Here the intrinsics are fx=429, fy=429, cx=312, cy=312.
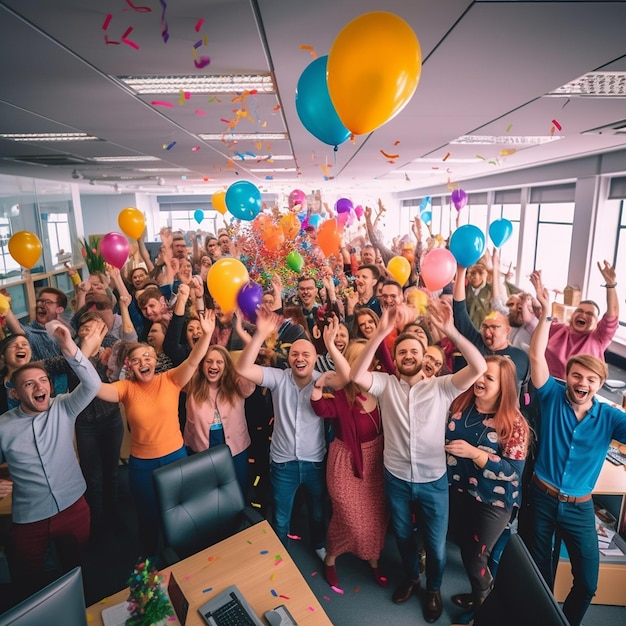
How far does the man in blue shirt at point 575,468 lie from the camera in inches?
78.0

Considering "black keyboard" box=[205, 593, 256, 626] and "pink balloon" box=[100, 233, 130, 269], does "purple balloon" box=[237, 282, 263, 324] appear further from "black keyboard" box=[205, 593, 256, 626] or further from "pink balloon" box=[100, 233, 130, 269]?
"black keyboard" box=[205, 593, 256, 626]

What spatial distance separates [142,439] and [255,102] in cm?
232

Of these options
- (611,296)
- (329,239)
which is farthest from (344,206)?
(611,296)

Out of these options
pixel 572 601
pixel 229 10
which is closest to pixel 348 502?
pixel 572 601

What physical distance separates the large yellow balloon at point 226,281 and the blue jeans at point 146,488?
102 centimetres

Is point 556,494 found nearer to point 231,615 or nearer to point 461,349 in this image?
point 461,349

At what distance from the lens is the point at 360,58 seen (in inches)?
53.2

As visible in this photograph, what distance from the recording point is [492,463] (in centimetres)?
206

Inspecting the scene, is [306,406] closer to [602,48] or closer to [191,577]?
[191,577]

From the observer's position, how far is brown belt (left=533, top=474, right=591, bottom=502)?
200cm

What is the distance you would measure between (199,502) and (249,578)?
21.4 inches

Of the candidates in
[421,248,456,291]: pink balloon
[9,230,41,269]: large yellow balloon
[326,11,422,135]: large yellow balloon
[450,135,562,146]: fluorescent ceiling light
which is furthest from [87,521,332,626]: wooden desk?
[450,135,562,146]: fluorescent ceiling light

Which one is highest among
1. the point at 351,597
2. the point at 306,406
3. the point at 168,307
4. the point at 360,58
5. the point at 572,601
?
the point at 360,58

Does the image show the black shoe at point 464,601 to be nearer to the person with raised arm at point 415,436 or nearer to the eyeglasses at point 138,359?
the person with raised arm at point 415,436
